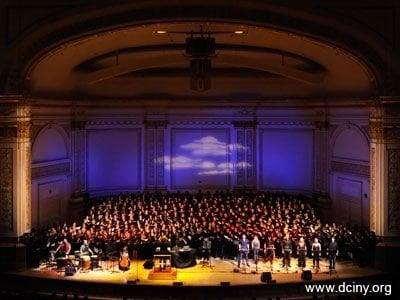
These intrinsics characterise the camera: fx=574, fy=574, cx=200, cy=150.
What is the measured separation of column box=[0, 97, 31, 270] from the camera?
1452 centimetres

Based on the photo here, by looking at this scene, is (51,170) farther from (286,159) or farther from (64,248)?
(286,159)

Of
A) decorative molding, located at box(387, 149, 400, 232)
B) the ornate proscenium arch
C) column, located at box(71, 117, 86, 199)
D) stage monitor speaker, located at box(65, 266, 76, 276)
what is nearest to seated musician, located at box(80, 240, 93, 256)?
stage monitor speaker, located at box(65, 266, 76, 276)

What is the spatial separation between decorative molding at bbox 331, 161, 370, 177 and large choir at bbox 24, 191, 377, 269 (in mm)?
2094

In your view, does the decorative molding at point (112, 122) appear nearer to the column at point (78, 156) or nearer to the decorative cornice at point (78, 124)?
the decorative cornice at point (78, 124)

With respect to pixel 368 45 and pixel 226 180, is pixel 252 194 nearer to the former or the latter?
pixel 226 180

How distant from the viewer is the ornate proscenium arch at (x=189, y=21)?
13.9m

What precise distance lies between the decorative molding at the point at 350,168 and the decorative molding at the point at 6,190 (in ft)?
34.6

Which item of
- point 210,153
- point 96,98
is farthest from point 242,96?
point 96,98

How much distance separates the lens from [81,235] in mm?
15438

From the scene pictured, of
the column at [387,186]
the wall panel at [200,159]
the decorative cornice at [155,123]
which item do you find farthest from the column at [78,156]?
the column at [387,186]

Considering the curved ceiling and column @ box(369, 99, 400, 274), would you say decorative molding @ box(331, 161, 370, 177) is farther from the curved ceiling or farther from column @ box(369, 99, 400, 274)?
column @ box(369, 99, 400, 274)

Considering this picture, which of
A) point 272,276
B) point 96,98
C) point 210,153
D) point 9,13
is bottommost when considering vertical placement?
point 272,276

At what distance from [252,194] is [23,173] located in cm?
875

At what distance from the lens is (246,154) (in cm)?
2164
